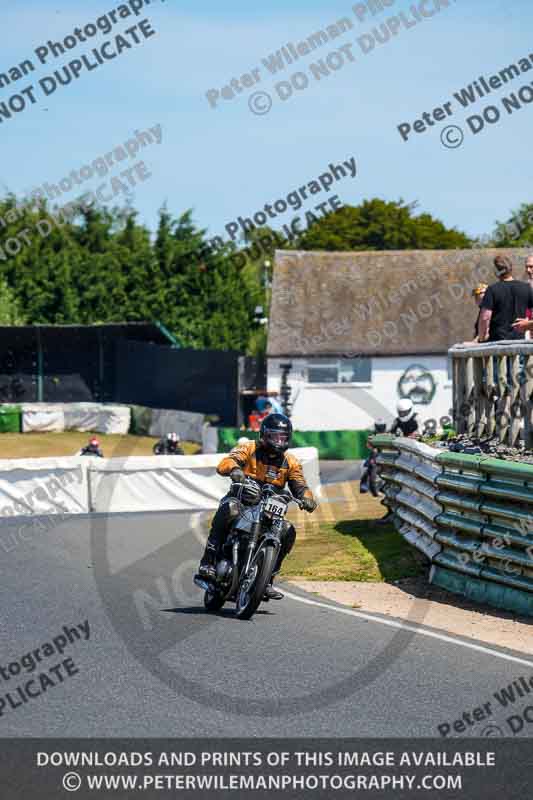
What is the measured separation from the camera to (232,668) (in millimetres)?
8844

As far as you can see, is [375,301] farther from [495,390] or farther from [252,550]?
[252,550]

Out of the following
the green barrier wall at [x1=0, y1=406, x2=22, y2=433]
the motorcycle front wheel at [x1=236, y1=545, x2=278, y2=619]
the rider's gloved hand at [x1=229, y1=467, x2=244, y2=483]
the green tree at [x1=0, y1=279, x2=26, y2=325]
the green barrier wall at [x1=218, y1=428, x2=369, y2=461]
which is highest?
the green tree at [x1=0, y1=279, x2=26, y2=325]

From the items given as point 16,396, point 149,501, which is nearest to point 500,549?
point 149,501

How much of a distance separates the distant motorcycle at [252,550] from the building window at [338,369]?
4382cm

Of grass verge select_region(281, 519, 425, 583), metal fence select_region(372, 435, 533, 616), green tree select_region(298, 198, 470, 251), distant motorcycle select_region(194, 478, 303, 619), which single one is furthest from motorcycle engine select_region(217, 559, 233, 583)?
green tree select_region(298, 198, 470, 251)

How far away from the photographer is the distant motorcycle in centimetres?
1078

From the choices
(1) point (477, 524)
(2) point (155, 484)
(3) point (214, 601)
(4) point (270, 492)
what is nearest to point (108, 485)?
(2) point (155, 484)

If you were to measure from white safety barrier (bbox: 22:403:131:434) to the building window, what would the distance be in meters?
8.91

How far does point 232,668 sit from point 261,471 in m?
2.94

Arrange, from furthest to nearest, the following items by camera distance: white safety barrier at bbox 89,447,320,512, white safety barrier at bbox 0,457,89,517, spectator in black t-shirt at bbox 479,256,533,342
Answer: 1. white safety barrier at bbox 89,447,320,512
2. white safety barrier at bbox 0,457,89,517
3. spectator in black t-shirt at bbox 479,256,533,342

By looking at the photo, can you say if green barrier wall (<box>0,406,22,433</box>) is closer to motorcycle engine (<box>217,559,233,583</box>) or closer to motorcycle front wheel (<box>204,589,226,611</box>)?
motorcycle front wheel (<box>204,589,226,611</box>)

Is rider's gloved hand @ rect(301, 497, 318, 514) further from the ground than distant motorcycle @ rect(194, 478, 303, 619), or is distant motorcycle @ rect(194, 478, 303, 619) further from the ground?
rider's gloved hand @ rect(301, 497, 318, 514)

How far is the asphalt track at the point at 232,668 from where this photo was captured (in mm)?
7324

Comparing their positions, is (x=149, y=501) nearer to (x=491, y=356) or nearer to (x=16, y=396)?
(x=491, y=356)
